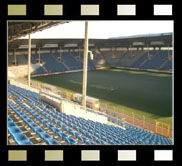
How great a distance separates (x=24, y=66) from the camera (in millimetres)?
48250

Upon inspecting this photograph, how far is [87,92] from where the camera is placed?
3008 centimetres

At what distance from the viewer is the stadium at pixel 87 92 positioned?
988 centimetres

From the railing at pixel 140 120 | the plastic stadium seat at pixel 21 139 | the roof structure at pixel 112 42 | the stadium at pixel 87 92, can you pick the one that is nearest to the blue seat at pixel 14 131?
the stadium at pixel 87 92

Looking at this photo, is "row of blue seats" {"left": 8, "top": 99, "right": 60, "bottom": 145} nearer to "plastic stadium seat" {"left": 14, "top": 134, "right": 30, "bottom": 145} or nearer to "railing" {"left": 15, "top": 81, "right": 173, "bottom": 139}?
"plastic stadium seat" {"left": 14, "top": 134, "right": 30, "bottom": 145}

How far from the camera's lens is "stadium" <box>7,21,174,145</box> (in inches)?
389

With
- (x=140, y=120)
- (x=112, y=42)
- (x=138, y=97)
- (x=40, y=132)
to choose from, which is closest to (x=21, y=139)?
(x=40, y=132)

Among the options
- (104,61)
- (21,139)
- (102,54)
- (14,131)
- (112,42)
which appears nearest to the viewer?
(21,139)

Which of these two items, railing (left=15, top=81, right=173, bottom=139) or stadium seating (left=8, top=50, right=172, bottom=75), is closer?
railing (left=15, top=81, right=173, bottom=139)

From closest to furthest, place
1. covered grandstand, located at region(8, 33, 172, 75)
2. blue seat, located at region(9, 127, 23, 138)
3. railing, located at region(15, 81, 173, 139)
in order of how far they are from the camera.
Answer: blue seat, located at region(9, 127, 23, 138)
railing, located at region(15, 81, 173, 139)
covered grandstand, located at region(8, 33, 172, 75)

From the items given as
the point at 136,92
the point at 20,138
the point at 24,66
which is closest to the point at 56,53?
the point at 24,66

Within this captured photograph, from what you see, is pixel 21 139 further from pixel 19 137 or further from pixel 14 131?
pixel 14 131

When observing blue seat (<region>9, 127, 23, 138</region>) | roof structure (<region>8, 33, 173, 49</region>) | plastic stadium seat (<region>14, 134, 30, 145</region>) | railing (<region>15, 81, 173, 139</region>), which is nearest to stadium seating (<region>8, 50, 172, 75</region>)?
roof structure (<region>8, 33, 173, 49</region>)

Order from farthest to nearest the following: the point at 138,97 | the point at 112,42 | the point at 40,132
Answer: the point at 112,42
the point at 138,97
the point at 40,132

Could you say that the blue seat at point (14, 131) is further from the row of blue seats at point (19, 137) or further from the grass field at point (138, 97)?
the grass field at point (138, 97)
